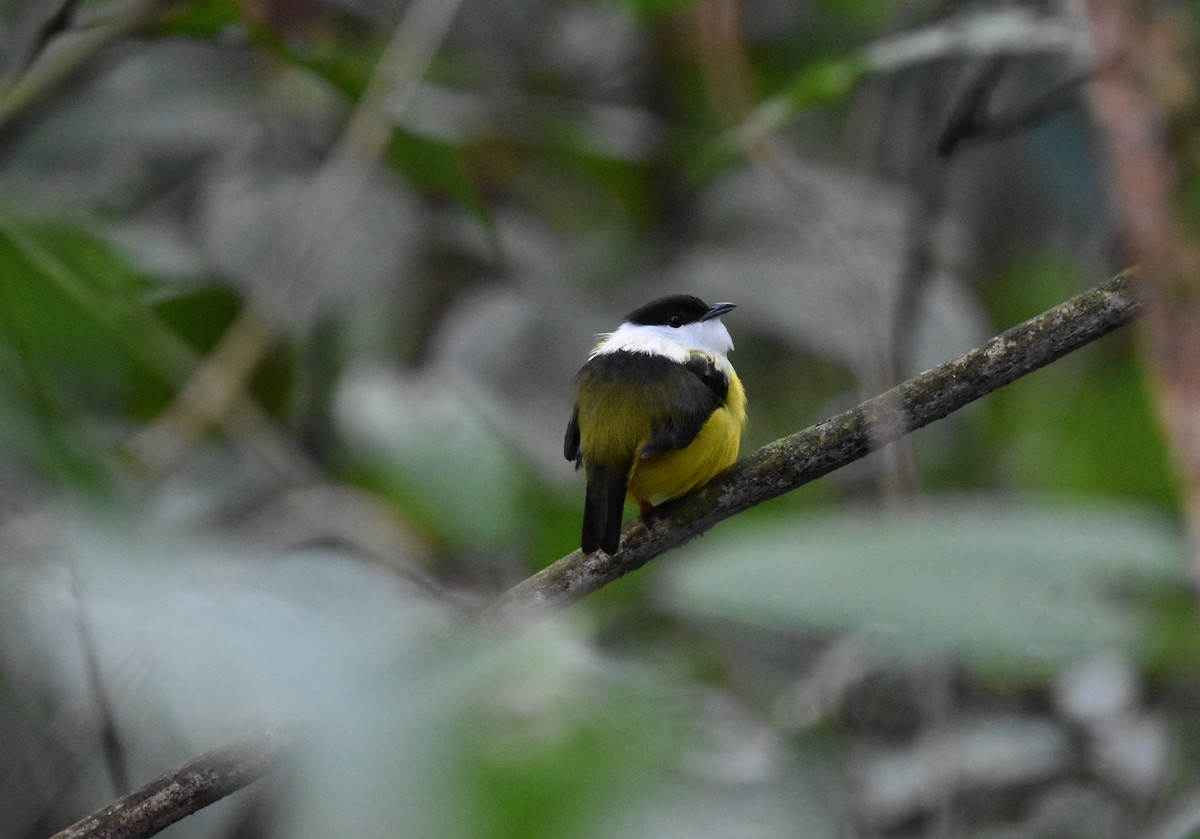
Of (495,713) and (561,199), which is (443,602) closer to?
(495,713)

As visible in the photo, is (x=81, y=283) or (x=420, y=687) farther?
(x=81, y=283)

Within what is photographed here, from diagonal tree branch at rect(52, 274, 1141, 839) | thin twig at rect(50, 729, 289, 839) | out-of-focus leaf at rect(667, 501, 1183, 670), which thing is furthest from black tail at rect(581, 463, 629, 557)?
out-of-focus leaf at rect(667, 501, 1183, 670)

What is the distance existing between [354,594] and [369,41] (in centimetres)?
421

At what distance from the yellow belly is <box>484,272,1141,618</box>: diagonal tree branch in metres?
0.78

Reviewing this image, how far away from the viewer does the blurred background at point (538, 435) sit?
2.00 ft

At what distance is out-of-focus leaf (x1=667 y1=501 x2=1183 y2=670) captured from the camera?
591mm

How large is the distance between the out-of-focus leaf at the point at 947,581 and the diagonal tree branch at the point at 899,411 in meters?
0.77

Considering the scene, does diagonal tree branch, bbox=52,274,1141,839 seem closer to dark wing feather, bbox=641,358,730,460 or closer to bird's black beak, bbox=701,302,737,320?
dark wing feather, bbox=641,358,730,460

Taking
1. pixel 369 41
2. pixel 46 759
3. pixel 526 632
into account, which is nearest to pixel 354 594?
pixel 526 632

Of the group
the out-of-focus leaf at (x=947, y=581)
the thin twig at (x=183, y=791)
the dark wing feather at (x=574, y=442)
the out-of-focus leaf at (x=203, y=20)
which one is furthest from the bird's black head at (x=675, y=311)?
the out-of-focus leaf at (x=947, y=581)

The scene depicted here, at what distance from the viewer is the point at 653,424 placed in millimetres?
2693

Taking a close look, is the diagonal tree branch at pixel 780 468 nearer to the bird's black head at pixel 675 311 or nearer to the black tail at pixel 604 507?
the black tail at pixel 604 507

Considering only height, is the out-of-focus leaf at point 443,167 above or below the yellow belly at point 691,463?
above

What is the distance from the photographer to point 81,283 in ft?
5.40
